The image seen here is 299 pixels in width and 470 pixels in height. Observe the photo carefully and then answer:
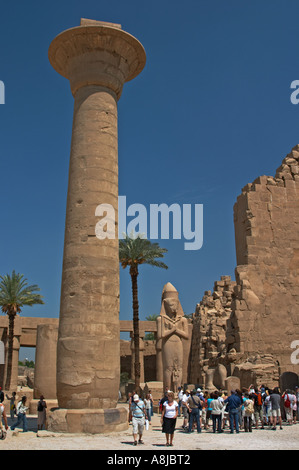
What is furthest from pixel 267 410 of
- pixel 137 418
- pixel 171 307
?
pixel 171 307

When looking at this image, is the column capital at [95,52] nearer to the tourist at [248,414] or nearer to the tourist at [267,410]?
the tourist at [248,414]

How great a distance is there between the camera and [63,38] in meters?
10.6

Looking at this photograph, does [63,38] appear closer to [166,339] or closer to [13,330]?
[166,339]

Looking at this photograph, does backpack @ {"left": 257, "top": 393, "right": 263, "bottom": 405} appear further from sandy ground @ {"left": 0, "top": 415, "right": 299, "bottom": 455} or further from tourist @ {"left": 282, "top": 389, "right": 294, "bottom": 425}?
sandy ground @ {"left": 0, "top": 415, "right": 299, "bottom": 455}

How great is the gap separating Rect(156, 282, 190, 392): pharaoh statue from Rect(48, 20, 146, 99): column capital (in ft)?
33.6

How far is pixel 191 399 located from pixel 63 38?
861 cm

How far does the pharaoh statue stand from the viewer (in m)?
17.7

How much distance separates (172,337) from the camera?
60.1 ft

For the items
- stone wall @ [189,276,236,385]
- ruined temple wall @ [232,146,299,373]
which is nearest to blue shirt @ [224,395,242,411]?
ruined temple wall @ [232,146,299,373]

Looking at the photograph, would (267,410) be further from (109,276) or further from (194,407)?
(109,276)

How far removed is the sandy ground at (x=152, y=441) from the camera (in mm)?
7590

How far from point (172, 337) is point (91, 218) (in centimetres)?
989

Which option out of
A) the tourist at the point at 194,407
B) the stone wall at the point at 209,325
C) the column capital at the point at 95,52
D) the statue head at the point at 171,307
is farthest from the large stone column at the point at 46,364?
the column capital at the point at 95,52

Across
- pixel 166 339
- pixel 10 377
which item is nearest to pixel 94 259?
pixel 166 339
